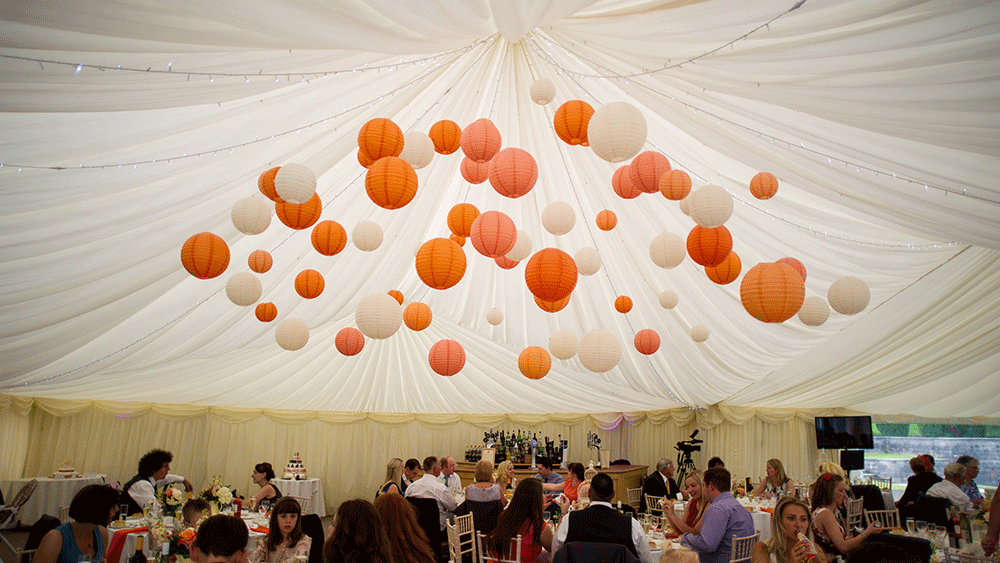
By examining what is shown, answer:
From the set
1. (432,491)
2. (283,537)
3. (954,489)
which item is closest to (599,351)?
(432,491)

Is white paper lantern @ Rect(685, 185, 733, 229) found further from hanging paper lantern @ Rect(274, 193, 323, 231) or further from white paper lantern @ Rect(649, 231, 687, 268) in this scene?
hanging paper lantern @ Rect(274, 193, 323, 231)

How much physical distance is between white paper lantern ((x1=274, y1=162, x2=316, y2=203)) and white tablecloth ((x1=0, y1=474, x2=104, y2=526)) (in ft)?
25.7

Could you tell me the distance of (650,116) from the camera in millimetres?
5145

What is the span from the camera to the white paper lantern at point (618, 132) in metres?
3.22

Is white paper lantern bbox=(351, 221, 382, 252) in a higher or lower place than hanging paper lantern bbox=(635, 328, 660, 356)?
higher

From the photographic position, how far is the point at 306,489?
407 inches

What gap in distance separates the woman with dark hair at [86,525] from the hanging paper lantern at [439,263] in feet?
7.31

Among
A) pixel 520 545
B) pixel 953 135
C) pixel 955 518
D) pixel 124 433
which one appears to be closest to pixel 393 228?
pixel 520 545

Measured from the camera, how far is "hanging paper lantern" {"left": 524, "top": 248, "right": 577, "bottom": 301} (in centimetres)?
389

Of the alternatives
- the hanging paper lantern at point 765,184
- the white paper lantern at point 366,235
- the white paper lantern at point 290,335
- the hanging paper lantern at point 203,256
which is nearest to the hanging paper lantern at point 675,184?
the hanging paper lantern at point 765,184

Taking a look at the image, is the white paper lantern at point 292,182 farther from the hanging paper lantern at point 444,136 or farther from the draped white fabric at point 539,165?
the hanging paper lantern at point 444,136

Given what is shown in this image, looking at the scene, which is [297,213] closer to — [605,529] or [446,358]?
[446,358]

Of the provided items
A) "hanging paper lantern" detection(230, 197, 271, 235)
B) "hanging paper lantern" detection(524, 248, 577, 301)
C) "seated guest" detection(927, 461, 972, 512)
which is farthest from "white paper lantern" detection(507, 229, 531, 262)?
"seated guest" detection(927, 461, 972, 512)

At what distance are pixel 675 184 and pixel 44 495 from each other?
10.1 meters
